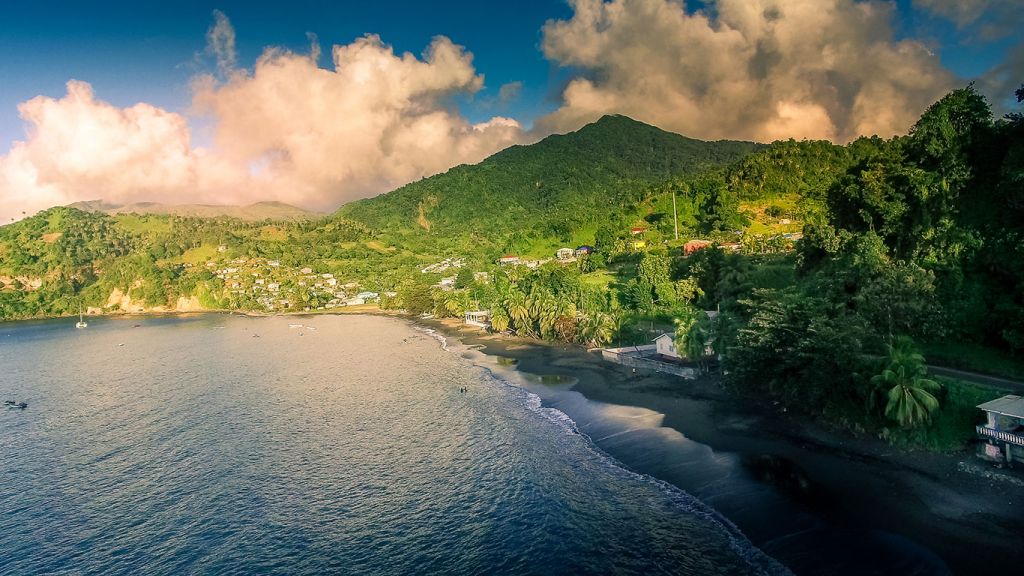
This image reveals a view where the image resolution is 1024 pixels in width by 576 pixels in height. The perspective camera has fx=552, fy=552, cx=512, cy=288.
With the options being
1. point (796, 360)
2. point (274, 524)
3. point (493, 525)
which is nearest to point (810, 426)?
point (796, 360)

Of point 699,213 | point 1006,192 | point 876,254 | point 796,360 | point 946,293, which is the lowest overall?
point 796,360

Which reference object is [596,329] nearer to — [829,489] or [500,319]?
[500,319]

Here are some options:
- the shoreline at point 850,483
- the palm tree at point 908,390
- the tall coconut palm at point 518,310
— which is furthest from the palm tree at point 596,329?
the palm tree at point 908,390

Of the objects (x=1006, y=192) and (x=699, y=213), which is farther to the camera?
(x=699, y=213)

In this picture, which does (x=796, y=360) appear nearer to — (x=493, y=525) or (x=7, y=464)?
(x=493, y=525)

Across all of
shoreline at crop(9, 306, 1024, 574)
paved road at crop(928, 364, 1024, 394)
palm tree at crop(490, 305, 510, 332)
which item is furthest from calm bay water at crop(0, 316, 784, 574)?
palm tree at crop(490, 305, 510, 332)

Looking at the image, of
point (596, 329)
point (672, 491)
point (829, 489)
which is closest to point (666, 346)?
point (596, 329)

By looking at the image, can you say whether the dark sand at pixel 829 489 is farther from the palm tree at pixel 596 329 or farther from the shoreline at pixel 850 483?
the palm tree at pixel 596 329
